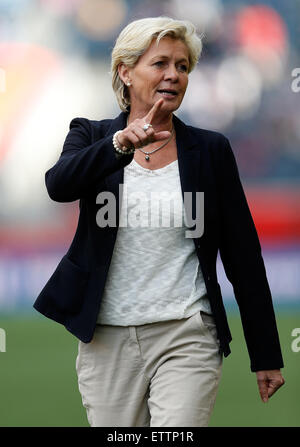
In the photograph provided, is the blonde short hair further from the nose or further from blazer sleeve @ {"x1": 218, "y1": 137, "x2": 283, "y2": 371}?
blazer sleeve @ {"x1": 218, "y1": 137, "x2": 283, "y2": 371}

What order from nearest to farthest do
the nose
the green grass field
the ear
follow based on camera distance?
the nose < the ear < the green grass field

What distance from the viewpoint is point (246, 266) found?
9.04 feet

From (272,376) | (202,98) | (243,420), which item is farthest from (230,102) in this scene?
(272,376)

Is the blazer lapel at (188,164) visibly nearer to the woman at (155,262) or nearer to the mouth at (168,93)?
the woman at (155,262)

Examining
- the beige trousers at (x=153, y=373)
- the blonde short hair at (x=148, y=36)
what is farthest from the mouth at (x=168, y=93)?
the beige trousers at (x=153, y=373)

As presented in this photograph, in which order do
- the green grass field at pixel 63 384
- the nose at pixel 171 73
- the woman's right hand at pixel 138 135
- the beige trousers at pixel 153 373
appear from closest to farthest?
the woman's right hand at pixel 138 135
the beige trousers at pixel 153 373
the nose at pixel 171 73
the green grass field at pixel 63 384

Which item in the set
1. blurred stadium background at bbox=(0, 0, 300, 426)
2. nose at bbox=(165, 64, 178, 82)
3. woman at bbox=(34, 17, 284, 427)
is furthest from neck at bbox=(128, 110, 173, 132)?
blurred stadium background at bbox=(0, 0, 300, 426)

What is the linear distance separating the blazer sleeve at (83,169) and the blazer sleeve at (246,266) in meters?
0.39

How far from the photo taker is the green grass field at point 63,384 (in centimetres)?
454

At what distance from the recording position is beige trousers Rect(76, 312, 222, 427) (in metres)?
2.57

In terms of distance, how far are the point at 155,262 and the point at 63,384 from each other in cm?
271

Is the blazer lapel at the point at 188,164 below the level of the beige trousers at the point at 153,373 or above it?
above

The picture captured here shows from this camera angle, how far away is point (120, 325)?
2.63 meters
